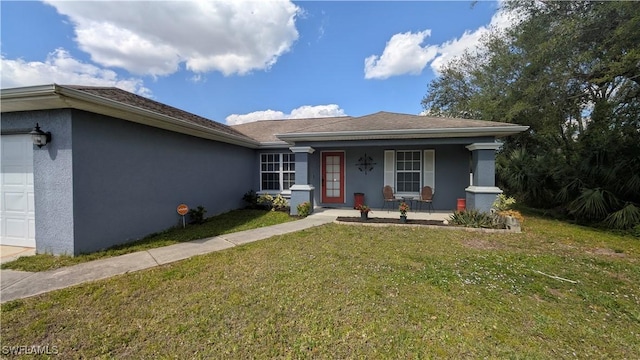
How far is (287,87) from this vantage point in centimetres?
1515

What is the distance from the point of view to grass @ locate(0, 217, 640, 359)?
231 cm

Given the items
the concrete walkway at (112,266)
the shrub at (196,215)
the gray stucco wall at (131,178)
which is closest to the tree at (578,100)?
the concrete walkway at (112,266)

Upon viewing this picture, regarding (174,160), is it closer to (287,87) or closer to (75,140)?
(75,140)

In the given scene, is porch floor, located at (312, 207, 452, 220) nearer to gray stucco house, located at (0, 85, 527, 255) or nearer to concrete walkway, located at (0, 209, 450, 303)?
gray stucco house, located at (0, 85, 527, 255)

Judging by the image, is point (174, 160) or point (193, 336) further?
point (174, 160)

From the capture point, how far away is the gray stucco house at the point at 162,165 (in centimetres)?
468

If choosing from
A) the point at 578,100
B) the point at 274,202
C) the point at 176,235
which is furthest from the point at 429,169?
the point at 176,235

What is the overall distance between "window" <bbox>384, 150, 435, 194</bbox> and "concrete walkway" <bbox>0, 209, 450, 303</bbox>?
4.64m

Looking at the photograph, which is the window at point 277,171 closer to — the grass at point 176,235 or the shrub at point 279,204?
the shrub at point 279,204

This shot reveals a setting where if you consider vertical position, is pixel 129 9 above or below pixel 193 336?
above

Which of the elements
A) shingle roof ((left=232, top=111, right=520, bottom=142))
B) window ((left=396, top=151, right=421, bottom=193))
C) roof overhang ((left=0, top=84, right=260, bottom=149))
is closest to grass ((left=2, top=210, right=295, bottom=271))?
roof overhang ((left=0, top=84, right=260, bottom=149))

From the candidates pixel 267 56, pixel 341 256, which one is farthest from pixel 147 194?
pixel 267 56

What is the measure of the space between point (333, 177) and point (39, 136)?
805cm

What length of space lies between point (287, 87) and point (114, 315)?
14266 millimetres
